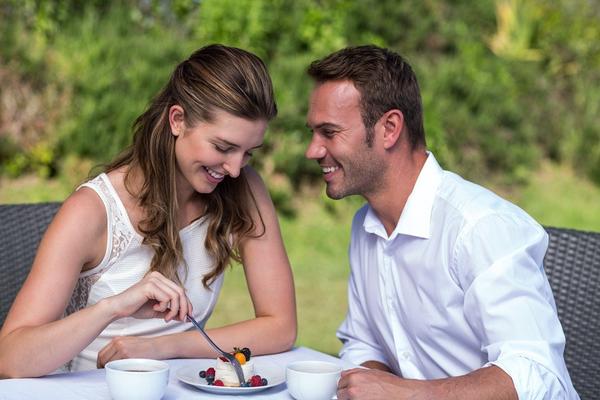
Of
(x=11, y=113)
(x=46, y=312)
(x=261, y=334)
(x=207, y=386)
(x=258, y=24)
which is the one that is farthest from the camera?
(x=258, y=24)

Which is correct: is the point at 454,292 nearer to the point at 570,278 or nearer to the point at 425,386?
the point at 425,386

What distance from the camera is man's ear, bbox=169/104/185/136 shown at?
2.71 m

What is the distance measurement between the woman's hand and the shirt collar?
2.36ft

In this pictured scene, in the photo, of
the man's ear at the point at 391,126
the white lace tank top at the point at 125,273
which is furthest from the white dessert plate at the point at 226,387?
the man's ear at the point at 391,126

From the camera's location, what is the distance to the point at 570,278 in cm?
315

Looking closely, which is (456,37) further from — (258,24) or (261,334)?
(261,334)

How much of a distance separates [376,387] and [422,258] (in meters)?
0.61

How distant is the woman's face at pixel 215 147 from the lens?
8.61ft

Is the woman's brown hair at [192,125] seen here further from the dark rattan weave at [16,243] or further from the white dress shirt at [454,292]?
the dark rattan weave at [16,243]

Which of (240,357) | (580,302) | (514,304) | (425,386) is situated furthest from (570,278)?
(240,357)

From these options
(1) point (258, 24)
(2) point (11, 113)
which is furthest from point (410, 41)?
(2) point (11, 113)

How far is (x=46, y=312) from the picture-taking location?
241 cm

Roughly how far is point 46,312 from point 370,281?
100 centimetres

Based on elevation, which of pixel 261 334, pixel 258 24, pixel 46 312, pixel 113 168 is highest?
pixel 258 24
